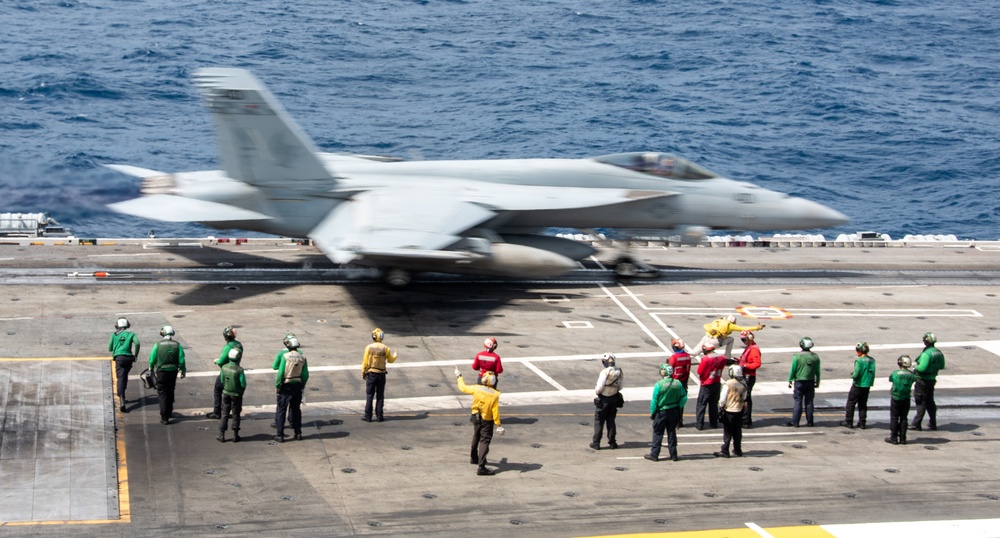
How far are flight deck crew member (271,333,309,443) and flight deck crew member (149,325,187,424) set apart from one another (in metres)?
1.76

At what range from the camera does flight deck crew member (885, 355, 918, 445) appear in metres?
18.5

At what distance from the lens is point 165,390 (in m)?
18.2

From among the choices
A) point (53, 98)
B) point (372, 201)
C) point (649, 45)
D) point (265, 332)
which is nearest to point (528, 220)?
point (372, 201)

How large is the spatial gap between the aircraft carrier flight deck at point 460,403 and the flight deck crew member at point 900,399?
0.31 m

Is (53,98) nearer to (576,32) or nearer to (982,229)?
(576,32)

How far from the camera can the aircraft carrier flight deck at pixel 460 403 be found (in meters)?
15.3

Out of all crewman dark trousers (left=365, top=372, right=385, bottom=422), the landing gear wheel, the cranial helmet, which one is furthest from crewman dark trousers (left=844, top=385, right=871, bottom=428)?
A: the landing gear wheel

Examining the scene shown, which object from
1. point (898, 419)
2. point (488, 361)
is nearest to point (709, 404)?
point (898, 419)

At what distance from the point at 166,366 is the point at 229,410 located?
4.69 feet

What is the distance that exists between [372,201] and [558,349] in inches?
283

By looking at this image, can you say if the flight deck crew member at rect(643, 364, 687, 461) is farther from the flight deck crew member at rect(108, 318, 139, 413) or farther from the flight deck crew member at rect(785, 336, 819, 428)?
the flight deck crew member at rect(108, 318, 139, 413)

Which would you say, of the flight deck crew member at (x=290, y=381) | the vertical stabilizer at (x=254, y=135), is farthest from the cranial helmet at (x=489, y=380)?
the vertical stabilizer at (x=254, y=135)

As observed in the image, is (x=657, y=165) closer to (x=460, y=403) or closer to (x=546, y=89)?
(x=460, y=403)

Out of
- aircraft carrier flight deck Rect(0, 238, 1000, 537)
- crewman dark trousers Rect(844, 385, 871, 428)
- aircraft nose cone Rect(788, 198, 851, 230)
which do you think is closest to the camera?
aircraft carrier flight deck Rect(0, 238, 1000, 537)
